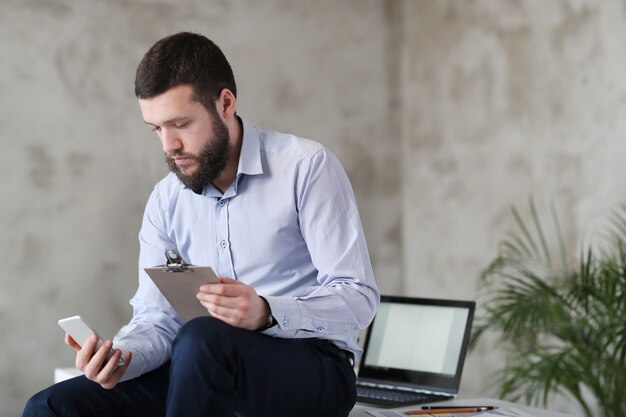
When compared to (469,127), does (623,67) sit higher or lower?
higher

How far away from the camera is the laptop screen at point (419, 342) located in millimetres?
2635

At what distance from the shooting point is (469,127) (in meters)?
4.00

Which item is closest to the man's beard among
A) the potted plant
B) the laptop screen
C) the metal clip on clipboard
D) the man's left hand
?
the metal clip on clipboard

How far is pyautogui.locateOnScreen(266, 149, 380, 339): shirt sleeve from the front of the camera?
67.7 inches

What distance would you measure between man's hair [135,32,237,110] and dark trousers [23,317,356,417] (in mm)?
576

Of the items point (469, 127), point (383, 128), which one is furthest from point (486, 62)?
point (383, 128)

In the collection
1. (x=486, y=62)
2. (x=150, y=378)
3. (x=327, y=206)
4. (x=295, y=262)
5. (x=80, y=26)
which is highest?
(x=486, y=62)

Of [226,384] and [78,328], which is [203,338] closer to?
[226,384]

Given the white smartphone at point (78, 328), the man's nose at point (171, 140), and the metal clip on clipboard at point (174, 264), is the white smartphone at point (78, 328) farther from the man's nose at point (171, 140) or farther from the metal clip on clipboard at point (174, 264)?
the man's nose at point (171, 140)

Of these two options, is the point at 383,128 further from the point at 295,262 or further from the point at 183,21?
the point at 295,262

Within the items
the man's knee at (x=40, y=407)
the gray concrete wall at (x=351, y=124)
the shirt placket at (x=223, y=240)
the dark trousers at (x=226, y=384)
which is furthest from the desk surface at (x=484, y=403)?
the gray concrete wall at (x=351, y=124)

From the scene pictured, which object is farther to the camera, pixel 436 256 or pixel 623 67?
pixel 436 256

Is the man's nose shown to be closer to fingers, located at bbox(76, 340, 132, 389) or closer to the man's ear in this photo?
the man's ear

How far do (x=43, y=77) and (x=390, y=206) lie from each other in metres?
1.78
